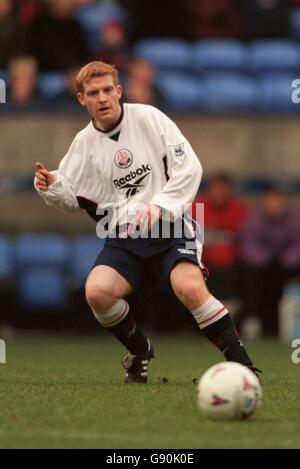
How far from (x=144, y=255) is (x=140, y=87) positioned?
21.8 feet

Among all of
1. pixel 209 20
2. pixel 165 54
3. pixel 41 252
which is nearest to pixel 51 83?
pixel 165 54

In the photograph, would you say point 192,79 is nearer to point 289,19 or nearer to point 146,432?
point 289,19

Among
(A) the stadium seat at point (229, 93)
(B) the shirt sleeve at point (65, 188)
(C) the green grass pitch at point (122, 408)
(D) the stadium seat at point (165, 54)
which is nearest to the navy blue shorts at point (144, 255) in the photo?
(B) the shirt sleeve at point (65, 188)

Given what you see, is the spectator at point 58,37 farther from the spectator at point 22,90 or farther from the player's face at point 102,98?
the player's face at point 102,98

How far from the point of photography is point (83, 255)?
14266 millimetres

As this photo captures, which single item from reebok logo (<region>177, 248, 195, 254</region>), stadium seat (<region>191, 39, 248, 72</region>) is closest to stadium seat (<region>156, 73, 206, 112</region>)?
stadium seat (<region>191, 39, 248, 72</region>)

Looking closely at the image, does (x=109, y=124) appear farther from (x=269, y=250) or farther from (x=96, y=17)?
(x=96, y=17)

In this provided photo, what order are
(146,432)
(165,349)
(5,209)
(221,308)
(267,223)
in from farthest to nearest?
(5,209) → (267,223) → (165,349) → (221,308) → (146,432)

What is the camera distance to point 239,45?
16.3 meters

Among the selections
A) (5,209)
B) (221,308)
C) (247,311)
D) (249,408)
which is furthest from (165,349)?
(249,408)

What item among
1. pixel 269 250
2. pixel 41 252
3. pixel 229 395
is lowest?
pixel 229 395

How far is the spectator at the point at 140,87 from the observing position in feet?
47.8

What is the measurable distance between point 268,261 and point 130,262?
5841 millimetres

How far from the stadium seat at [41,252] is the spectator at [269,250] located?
1910 millimetres
